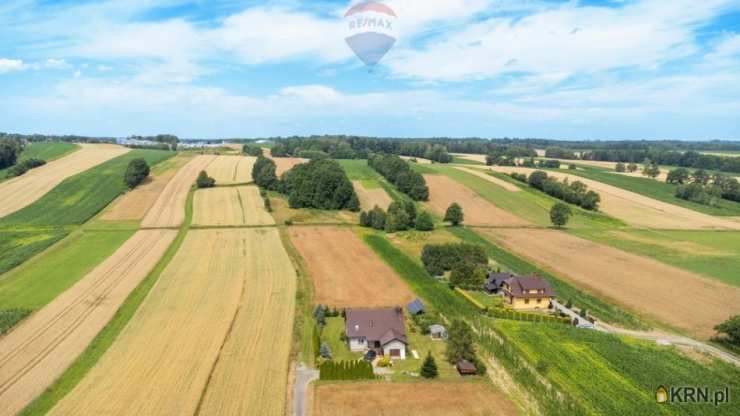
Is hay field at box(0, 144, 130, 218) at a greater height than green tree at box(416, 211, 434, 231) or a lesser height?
greater

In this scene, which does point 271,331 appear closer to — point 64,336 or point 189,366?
point 189,366

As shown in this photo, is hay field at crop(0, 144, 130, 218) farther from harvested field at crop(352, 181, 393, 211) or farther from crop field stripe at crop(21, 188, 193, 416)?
harvested field at crop(352, 181, 393, 211)

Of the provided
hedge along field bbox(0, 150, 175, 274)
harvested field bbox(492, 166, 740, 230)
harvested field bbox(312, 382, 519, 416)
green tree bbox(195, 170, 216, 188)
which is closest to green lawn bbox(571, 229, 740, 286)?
harvested field bbox(492, 166, 740, 230)

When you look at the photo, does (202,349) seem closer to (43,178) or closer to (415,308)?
(415,308)

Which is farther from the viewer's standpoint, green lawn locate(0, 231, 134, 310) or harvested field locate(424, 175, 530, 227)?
harvested field locate(424, 175, 530, 227)

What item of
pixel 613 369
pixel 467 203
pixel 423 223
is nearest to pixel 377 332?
pixel 613 369

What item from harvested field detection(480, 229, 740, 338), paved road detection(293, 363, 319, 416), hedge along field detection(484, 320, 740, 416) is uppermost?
harvested field detection(480, 229, 740, 338)
